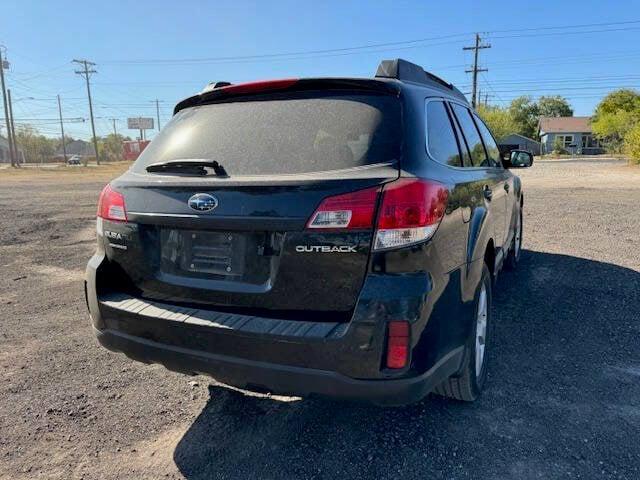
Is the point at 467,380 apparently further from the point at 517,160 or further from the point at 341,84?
the point at 517,160

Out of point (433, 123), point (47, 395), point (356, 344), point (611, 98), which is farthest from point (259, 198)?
point (611, 98)

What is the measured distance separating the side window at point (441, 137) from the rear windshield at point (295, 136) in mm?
306

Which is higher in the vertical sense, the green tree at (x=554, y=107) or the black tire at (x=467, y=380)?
the green tree at (x=554, y=107)

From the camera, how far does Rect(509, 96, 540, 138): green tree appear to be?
8817 cm

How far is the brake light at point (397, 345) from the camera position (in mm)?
1927

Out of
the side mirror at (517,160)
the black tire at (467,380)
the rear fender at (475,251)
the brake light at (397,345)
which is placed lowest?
the black tire at (467,380)

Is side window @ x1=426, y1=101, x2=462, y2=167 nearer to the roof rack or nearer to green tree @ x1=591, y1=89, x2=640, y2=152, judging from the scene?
the roof rack

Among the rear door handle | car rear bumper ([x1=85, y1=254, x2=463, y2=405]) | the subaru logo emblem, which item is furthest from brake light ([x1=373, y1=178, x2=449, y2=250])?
the rear door handle

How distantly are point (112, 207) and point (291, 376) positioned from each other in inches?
52.8

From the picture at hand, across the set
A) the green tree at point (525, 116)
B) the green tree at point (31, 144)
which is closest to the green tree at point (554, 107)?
the green tree at point (525, 116)

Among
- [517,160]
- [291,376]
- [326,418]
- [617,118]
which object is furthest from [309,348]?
[617,118]

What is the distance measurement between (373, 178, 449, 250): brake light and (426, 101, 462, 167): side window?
0.41 metres

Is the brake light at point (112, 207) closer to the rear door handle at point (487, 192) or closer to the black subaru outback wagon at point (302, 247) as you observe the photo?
the black subaru outback wagon at point (302, 247)

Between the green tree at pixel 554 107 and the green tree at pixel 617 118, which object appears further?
the green tree at pixel 554 107
